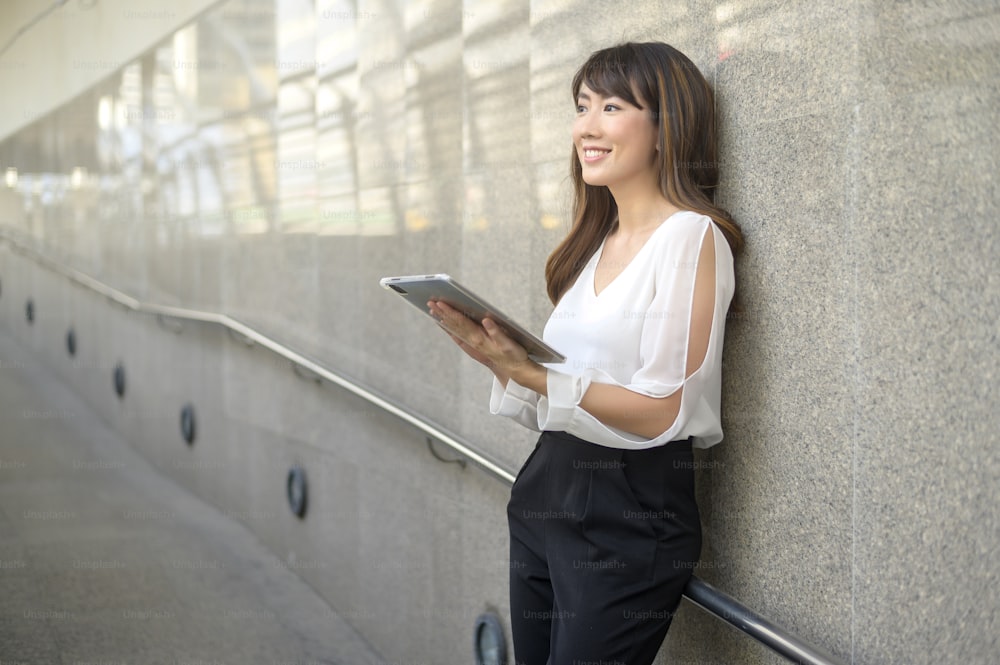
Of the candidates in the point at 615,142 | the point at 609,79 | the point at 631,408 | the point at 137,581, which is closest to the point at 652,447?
the point at 631,408

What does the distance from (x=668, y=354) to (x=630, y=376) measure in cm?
15

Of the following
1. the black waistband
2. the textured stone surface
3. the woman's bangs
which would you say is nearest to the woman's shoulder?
the woman's bangs

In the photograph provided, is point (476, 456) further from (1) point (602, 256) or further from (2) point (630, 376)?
(2) point (630, 376)

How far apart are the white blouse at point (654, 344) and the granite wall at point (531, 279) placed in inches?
4.4

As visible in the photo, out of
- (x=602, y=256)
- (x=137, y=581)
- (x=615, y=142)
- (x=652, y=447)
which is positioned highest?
(x=615, y=142)

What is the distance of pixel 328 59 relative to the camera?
4648 mm

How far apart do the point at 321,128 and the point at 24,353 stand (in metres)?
7.92

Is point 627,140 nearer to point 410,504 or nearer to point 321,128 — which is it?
point 410,504

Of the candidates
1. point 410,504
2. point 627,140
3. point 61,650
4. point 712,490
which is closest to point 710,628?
point 712,490

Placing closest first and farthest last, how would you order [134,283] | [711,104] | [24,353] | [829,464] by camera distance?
[829,464]
[711,104]
[134,283]
[24,353]

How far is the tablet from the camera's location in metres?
1.91

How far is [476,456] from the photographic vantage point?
3188mm

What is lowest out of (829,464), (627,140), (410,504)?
(410,504)

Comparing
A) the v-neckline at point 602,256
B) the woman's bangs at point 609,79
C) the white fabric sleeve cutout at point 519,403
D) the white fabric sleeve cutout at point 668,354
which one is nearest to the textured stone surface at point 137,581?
the white fabric sleeve cutout at point 519,403
